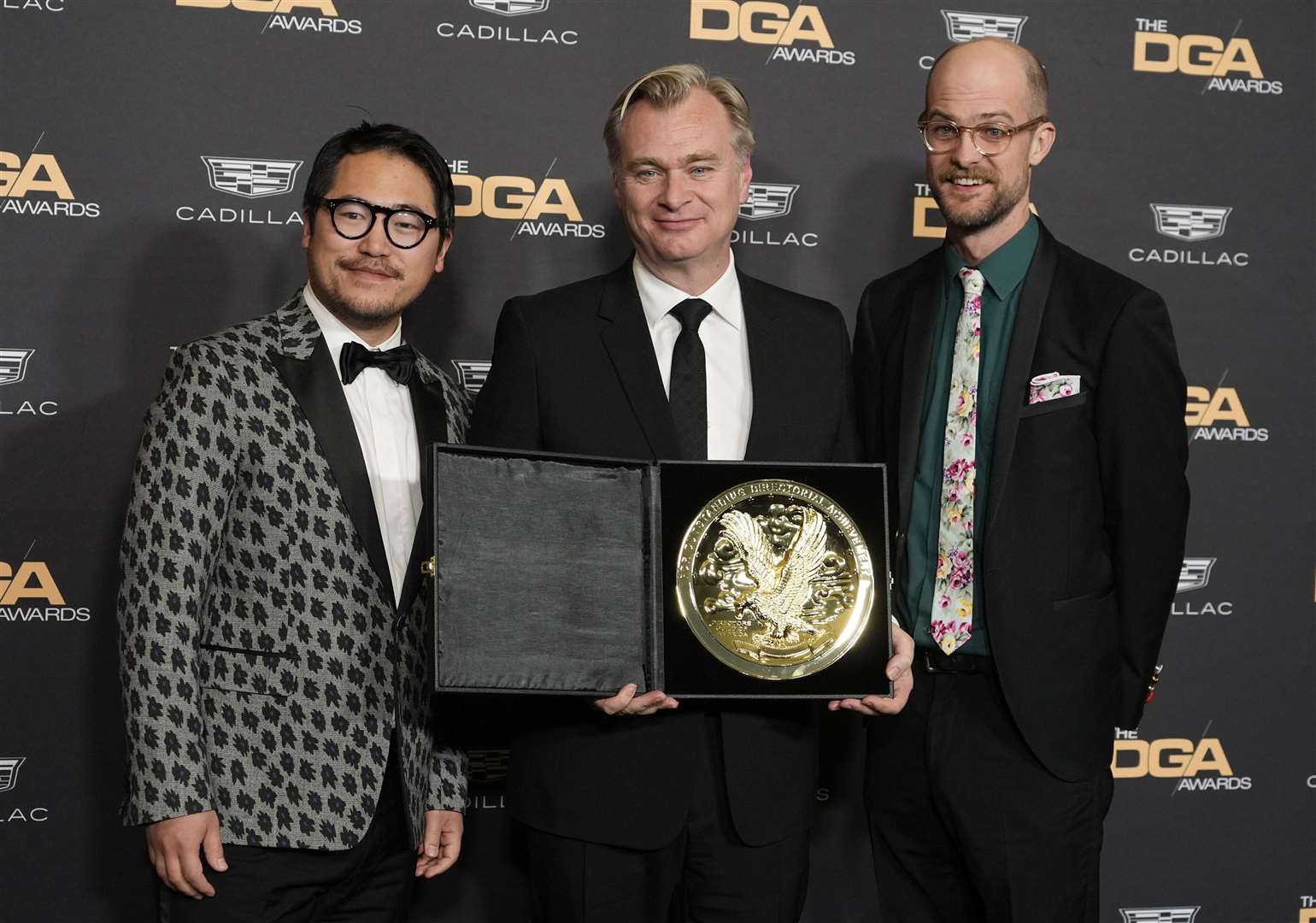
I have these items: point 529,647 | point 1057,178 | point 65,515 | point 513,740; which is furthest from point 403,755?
point 1057,178

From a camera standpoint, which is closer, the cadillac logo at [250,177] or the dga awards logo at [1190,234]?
the cadillac logo at [250,177]

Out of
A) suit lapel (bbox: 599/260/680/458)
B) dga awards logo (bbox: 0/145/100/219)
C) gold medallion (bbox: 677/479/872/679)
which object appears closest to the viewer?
gold medallion (bbox: 677/479/872/679)

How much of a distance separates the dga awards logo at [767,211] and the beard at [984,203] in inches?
31.1

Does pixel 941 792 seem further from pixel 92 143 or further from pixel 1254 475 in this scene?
pixel 92 143

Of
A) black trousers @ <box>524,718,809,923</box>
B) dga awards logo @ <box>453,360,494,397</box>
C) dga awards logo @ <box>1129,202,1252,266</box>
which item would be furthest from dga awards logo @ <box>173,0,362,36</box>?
dga awards logo @ <box>1129,202,1252,266</box>

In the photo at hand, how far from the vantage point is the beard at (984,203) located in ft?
7.63

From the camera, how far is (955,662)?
2.25 meters

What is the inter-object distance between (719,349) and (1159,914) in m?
2.26

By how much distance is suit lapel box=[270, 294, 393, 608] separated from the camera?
195 cm

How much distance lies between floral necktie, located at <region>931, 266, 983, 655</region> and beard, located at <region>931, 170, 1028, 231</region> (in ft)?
0.40

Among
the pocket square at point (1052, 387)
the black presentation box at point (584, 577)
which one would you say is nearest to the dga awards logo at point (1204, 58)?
the pocket square at point (1052, 387)

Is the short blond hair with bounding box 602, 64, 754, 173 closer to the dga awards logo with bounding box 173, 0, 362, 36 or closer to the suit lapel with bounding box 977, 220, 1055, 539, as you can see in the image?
the suit lapel with bounding box 977, 220, 1055, 539

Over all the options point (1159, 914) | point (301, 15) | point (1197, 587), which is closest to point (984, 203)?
point (1197, 587)

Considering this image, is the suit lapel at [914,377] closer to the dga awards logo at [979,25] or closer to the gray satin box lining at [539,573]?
the gray satin box lining at [539,573]
